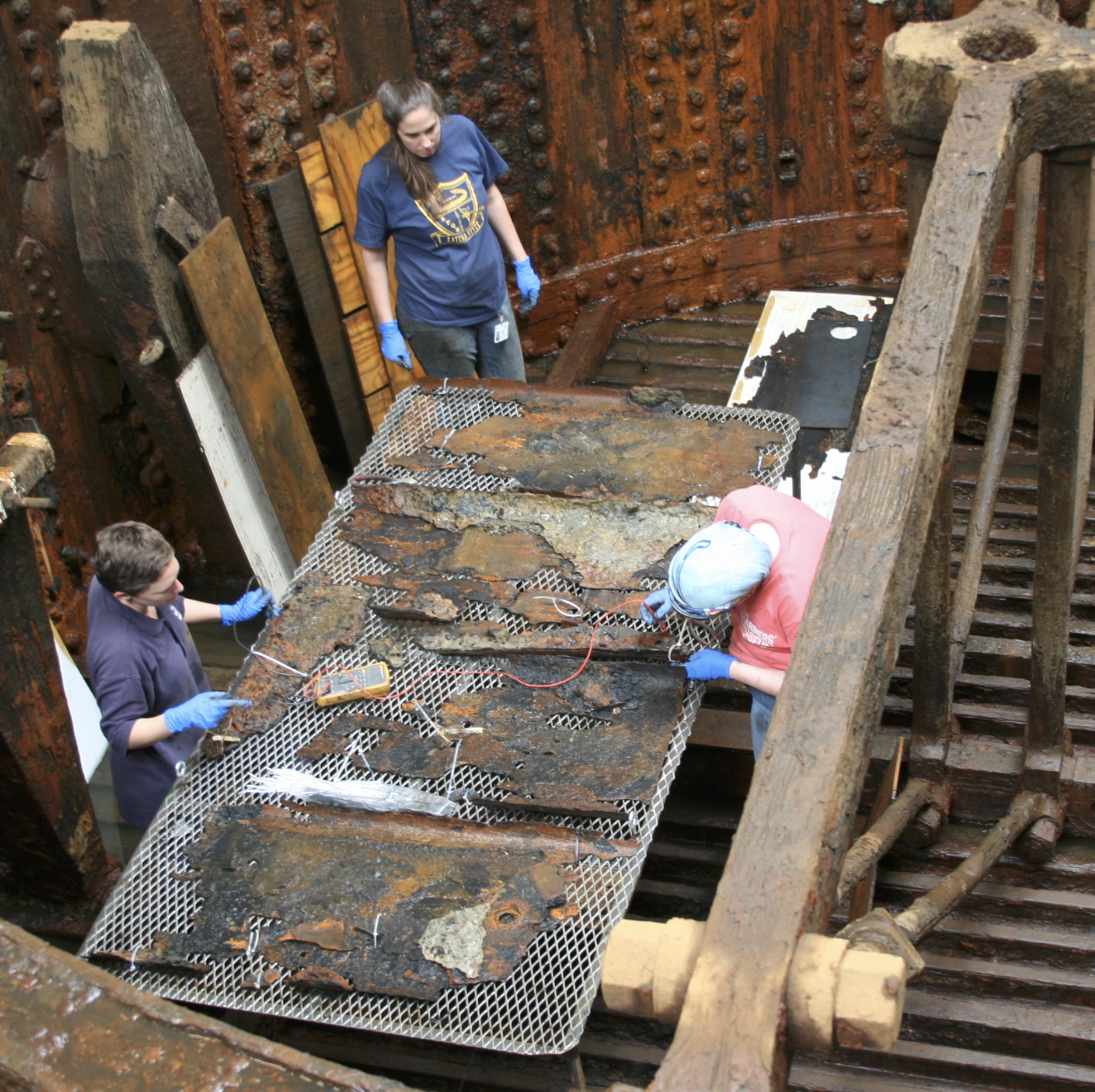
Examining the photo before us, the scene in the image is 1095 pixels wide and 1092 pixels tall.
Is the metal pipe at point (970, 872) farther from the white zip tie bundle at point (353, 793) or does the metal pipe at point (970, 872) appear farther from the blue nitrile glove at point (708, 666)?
the white zip tie bundle at point (353, 793)

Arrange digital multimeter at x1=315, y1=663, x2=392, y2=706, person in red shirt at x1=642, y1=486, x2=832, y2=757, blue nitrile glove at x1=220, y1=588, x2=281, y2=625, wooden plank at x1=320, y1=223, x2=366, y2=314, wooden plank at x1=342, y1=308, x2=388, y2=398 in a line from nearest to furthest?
person in red shirt at x1=642, y1=486, x2=832, y2=757 → digital multimeter at x1=315, y1=663, x2=392, y2=706 → blue nitrile glove at x1=220, y1=588, x2=281, y2=625 → wooden plank at x1=320, y1=223, x2=366, y2=314 → wooden plank at x1=342, y1=308, x2=388, y2=398

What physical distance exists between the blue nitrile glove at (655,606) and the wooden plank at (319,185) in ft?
9.16

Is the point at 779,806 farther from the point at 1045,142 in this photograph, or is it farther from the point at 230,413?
the point at 230,413

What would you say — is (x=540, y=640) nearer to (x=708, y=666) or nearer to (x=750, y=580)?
(x=708, y=666)

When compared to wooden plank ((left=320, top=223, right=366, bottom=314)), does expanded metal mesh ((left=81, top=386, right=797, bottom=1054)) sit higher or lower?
lower

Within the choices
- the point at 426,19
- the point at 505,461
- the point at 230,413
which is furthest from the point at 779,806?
the point at 426,19

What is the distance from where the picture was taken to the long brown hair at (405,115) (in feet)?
14.4

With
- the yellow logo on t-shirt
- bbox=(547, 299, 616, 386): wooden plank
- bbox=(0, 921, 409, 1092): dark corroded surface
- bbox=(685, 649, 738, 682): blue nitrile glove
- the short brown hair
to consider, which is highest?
the yellow logo on t-shirt

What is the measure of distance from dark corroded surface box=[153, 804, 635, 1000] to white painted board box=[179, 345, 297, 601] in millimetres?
2101

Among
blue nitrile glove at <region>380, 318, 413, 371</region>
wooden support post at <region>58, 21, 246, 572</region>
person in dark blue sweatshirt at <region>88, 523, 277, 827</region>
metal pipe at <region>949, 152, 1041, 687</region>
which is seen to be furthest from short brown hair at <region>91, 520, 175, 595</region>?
metal pipe at <region>949, 152, 1041, 687</region>

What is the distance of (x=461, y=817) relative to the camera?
9.22 feet

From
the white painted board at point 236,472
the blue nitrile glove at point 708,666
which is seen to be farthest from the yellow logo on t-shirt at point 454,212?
the blue nitrile glove at point 708,666

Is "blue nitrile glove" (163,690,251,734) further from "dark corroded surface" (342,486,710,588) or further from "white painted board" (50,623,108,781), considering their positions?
"white painted board" (50,623,108,781)

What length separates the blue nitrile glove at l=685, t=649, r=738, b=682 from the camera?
10.0 feet
